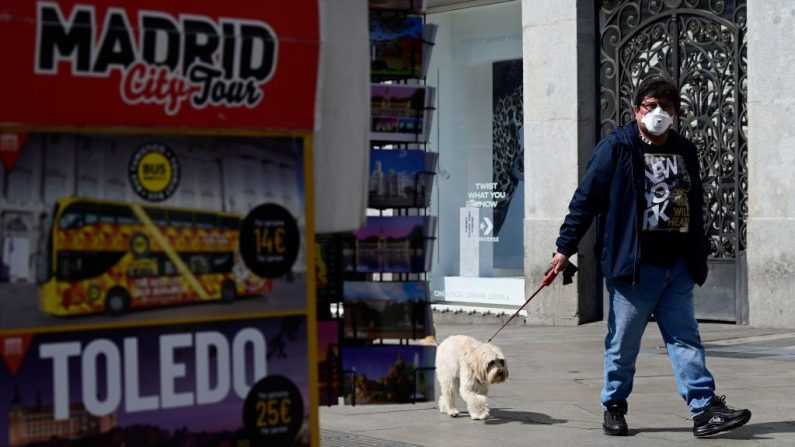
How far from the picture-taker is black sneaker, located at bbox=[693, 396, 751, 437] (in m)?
6.95

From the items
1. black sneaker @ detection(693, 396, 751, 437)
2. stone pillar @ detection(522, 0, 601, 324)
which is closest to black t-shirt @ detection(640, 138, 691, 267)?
black sneaker @ detection(693, 396, 751, 437)

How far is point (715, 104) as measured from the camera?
13.0 meters

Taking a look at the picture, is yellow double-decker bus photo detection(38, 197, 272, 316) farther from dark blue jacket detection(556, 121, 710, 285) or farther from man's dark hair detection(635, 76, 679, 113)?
man's dark hair detection(635, 76, 679, 113)

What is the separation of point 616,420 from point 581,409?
3.36ft

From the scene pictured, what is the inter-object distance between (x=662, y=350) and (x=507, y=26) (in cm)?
510

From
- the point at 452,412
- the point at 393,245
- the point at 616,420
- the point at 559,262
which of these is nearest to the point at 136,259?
the point at 393,245

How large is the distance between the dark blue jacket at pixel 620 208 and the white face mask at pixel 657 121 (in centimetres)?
12

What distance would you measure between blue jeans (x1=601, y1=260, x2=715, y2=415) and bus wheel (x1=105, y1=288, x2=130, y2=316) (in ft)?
12.4

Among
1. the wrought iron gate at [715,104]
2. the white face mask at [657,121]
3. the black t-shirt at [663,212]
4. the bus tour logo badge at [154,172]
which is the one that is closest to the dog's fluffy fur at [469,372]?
the black t-shirt at [663,212]

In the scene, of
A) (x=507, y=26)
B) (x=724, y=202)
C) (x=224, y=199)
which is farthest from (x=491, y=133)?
(x=224, y=199)

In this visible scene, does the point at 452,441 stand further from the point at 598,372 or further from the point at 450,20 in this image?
the point at 450,20

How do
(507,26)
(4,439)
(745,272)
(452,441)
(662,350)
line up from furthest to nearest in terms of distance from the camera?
1. (507,26)
2. (745,272)
3. (662,350)
4. (452,441)
5. (4,439)

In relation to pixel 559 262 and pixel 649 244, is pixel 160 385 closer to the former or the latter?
pixel 559 262

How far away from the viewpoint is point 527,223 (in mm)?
14328
